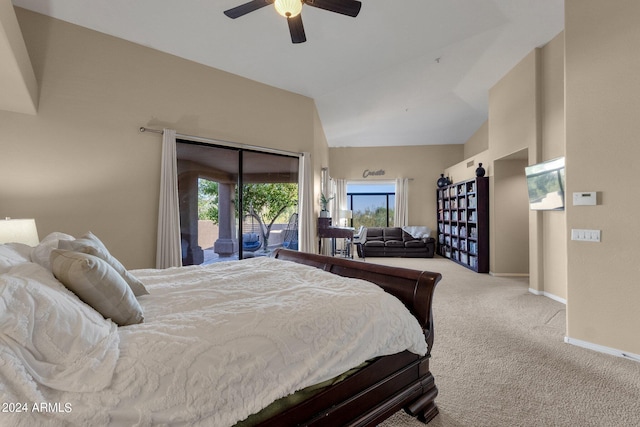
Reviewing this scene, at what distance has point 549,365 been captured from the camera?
2.18m

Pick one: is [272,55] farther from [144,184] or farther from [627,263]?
[627,263]

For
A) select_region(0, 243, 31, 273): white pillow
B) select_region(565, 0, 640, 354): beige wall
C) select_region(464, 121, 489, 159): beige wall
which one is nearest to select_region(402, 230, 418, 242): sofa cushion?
select_region(464, 121, 489, 159): beige wall

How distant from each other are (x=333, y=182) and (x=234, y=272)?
6.55 m

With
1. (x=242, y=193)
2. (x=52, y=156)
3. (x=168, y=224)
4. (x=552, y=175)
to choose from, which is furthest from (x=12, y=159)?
(x=552, y=175)

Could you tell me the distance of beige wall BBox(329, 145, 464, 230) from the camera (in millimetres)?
8266

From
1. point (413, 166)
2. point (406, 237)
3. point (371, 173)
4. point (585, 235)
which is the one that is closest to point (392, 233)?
point (406, 237)

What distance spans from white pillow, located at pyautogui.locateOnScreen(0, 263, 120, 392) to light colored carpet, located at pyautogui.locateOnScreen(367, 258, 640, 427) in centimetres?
146

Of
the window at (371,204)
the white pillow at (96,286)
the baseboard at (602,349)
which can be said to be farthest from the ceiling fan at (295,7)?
the window at (371,204)

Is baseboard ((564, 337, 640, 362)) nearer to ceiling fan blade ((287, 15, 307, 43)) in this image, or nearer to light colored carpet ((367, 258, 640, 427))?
light colored carpet ((367, 258, 640, 427))

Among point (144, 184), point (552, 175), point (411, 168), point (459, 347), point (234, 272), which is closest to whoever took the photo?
point (234, 272)

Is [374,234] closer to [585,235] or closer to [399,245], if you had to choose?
[399,245]

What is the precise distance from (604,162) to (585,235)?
0.61 m

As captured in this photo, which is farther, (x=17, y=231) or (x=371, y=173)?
(x=371, y=173)

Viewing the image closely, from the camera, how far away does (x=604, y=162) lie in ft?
7.63
